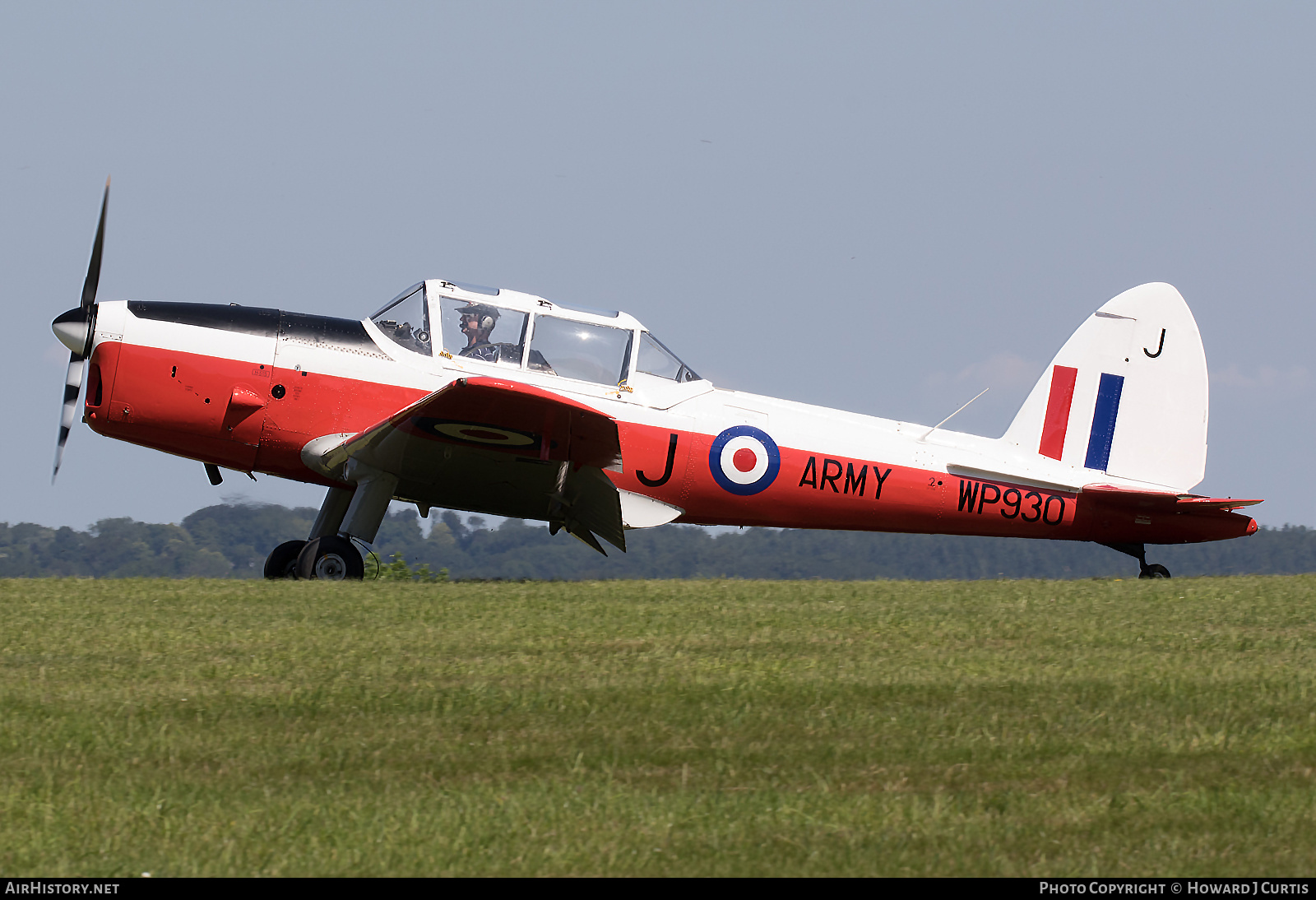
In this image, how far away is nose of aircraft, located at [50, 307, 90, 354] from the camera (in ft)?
35.1

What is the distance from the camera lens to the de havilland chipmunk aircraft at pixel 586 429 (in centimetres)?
1079

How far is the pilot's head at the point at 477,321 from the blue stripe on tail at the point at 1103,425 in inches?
250

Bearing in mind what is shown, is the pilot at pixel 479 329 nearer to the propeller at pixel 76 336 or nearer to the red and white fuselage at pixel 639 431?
the red and white fuselage at pixel 639 431

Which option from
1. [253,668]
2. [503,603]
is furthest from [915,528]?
[253,668]

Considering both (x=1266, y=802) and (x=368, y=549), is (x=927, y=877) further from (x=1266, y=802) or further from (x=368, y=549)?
(x=368, y=549)

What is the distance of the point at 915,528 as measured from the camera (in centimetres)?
1262

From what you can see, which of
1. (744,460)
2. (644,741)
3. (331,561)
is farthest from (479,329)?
(644,741)

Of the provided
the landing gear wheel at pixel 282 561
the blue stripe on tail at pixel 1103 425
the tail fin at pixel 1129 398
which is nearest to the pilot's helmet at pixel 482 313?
the landing gear wheel at pixel 282 561

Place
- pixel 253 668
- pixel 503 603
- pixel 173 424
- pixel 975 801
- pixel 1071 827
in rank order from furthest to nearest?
pixel 173 424 < pixel 503 603 < pixel 253 668 < pixel 975 801 < pixel 1071 827

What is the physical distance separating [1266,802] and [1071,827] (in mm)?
802

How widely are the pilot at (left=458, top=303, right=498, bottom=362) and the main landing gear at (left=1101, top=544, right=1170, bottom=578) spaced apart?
6.63m

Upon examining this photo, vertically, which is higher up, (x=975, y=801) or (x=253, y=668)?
(x=975, y=801)

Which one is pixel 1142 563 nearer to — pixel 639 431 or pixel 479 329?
pixel 639 431
